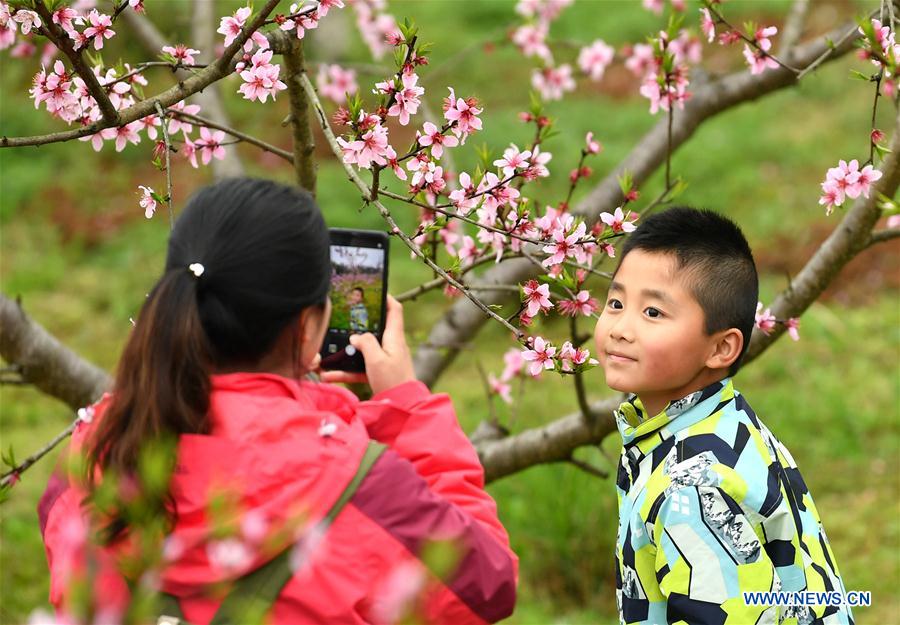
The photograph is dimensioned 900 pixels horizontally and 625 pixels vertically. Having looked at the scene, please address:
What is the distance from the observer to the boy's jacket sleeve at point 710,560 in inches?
58.9

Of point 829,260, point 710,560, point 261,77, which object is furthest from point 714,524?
point 829,260

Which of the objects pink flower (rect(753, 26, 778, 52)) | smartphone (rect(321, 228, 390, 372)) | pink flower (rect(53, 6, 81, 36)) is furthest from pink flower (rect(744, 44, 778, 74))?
pink flower (rect(53, 6, 81, 36))

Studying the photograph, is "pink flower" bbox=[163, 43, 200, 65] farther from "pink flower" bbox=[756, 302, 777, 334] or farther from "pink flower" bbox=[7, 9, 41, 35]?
"pink flower" bbox=[756, 302, 777, 334]

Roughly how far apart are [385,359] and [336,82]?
2.45 metres

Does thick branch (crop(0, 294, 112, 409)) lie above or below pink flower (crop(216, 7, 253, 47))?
below

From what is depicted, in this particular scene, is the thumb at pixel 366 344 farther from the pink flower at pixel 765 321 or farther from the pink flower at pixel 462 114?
the pink flower at pixel 765 321

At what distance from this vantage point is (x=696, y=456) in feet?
5.21

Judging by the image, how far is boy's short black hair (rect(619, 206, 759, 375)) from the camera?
1.71 m

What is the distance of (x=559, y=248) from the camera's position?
199 centimetres

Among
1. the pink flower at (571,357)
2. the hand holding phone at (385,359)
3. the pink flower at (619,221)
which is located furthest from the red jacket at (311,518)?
the pink flower at (619,221)

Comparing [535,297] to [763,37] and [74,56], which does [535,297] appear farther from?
[763,37]

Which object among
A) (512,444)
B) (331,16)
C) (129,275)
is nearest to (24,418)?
(129,275)

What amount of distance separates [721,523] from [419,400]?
19.1 inches

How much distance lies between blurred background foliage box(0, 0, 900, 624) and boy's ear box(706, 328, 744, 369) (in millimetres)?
660
